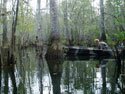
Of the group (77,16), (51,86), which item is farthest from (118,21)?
(77,16)

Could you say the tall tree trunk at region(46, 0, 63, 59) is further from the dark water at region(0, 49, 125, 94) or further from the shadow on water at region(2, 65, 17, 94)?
the dark water at region(0, 49, 125, 94)

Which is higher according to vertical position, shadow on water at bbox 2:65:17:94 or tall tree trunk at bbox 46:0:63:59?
tall tree trunk at bbox 46:0:63:59

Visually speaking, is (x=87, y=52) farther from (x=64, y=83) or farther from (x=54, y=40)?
(x=64, y=83)

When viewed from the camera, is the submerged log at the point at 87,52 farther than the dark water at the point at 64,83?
Yes

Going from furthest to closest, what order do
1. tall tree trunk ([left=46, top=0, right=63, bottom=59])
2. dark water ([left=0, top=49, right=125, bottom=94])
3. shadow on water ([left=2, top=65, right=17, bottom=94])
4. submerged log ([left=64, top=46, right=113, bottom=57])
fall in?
submerged log ([left=64, top=46, right=113, bottom=57]) → tall tree trunk ([left=46, top=0, right=63, bottom=59]) → shadow on water ([left=2, top=65, right=17, bottom=94]) → dark water ([left=0, top=49, right=125, bottom=94])

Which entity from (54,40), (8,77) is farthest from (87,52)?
(8,77)

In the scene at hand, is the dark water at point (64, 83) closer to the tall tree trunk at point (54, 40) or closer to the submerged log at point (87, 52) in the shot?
the tall tree trunk at point (54, 40)

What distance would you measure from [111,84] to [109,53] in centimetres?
886

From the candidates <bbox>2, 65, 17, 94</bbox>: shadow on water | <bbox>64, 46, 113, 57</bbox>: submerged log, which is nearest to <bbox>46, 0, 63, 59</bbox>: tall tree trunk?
<bbox>64, 46, 113, 57</bbox>: submerged log

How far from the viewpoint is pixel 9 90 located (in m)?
7.73

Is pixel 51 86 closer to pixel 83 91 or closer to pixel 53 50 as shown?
pixel 83 91

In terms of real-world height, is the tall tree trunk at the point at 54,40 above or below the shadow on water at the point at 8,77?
above

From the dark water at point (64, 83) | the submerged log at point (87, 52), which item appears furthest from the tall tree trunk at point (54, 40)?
the dark water at point (64, 83)

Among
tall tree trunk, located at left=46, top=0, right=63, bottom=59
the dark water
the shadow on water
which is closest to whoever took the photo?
the dark water
